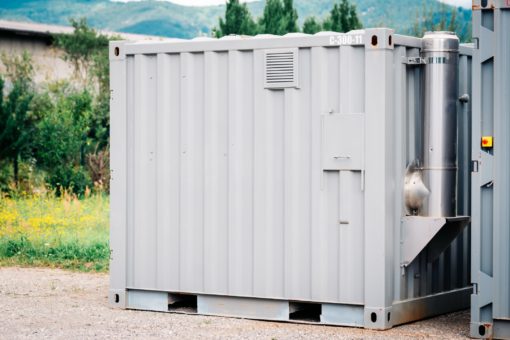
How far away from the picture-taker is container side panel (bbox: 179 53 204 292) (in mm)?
10227

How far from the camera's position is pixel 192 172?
33.7 ft

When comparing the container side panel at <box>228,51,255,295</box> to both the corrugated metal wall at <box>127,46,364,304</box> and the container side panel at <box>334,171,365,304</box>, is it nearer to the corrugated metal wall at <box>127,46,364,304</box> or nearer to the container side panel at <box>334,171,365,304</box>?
the corrugated metal wall at <box>127,46,364,304</box>

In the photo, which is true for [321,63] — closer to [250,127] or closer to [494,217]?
[250,127]

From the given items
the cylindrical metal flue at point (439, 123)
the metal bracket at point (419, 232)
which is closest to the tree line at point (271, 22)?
the cylindrical metal flue at point (439, 123)

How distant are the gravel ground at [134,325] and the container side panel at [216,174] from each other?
46 centimetres

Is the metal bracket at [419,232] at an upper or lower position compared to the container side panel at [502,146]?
lower

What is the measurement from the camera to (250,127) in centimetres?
995

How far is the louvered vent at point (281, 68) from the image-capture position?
966cm

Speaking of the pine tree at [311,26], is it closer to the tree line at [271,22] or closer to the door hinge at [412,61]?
the tree line at [271,22]

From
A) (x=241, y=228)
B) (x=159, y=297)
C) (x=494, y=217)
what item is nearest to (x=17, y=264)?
(x=159, y=297)

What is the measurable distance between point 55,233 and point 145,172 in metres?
5.86

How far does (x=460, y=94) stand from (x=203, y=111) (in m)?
2.59

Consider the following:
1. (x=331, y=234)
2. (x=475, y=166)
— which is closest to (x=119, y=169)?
(x=331, y=234)

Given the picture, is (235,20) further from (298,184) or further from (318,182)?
(318,182)
